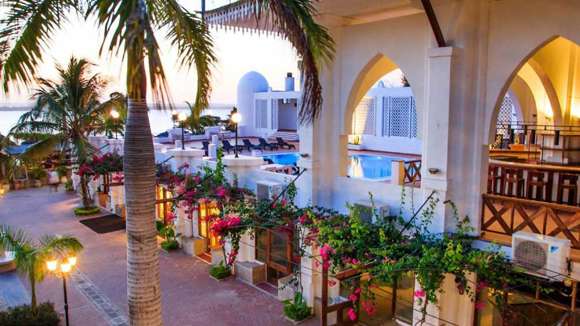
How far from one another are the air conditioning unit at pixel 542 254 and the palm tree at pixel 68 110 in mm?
14494

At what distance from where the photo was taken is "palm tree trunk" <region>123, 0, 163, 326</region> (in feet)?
16.9

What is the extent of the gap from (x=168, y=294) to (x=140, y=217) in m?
6.14

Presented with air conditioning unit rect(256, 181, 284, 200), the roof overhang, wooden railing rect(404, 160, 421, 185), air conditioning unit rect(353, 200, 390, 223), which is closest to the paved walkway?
air conditioning unit rect(256, 181, 284, 200)

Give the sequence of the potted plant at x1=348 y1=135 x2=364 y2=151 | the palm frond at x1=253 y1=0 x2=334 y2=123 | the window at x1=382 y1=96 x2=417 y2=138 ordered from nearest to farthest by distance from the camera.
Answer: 1. the palm frond at x1=253 y1=0 x2=334 y2=123
2. the window at x1=382 y1=96 x2=417 y2=138
3. the potted plant at x1=348 y1=135 x2=364 y2=151

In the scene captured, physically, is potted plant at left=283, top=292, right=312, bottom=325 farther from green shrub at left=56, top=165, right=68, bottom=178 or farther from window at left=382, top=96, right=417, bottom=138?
green shrub at left=56, top=165, right=68, bottom=178

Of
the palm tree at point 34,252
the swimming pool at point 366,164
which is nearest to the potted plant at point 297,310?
the palm tree at point 34,252

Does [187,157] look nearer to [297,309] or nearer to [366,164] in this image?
[297,309]

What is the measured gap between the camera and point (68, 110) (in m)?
Result: 17.3

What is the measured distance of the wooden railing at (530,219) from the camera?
23.3ft

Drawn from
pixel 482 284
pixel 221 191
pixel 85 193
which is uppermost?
pixel 221 191

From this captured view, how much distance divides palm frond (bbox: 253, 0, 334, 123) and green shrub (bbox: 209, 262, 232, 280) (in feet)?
24.1

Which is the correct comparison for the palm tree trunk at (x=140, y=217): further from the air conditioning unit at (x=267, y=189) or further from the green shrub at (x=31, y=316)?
the air conditioning unit at (x=267, y=189)

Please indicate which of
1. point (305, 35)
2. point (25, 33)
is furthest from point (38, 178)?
point (305, 35)

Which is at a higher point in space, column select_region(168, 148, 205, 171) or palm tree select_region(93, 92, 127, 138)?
palm tree select_region(93, 92, 127, 138)
